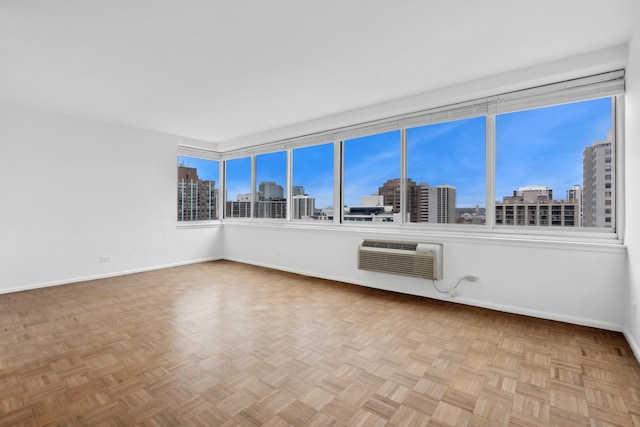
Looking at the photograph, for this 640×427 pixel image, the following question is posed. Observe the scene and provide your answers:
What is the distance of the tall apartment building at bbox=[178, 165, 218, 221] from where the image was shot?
245 inches

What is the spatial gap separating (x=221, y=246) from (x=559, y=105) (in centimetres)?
622

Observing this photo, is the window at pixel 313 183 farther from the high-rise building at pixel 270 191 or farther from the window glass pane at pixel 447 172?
the window glass pane at pixel 447 172

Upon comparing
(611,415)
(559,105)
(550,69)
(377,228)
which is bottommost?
(611,415)

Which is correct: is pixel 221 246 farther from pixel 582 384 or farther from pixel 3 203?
pixel 582 384

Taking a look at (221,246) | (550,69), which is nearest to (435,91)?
(550,69)

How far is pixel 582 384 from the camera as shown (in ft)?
6.72

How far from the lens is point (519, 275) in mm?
3326

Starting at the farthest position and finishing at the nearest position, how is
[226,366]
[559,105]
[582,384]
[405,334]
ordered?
[559,105], [405,334], [226,366], [582,384]

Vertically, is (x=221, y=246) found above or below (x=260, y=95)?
below

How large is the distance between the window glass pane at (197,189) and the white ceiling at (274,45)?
7.50 feet

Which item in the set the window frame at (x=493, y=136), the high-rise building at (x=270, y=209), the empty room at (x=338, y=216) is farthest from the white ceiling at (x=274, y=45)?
the high-rise building at (x=270, y=209)

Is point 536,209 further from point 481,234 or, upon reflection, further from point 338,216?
point 338,216

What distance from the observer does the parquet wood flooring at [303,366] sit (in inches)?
69.2

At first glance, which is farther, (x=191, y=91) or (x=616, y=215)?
(x=191, y=91)
